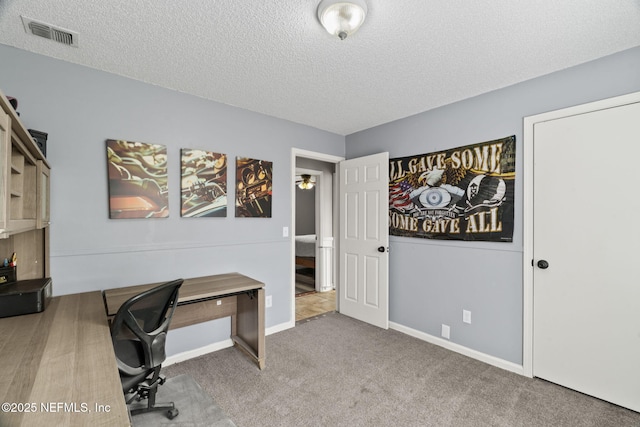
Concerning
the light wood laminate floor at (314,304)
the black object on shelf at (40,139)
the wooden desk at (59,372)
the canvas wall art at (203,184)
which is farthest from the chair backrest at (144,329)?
the light wood laminate floor at (314,304)

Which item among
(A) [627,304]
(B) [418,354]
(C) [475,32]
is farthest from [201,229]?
(A) [627,304]

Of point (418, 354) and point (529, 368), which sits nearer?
point (529, 368)

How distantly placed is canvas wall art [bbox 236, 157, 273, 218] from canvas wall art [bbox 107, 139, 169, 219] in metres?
0.69

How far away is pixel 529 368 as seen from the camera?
235 centimetres

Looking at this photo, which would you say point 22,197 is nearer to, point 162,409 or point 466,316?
point 162,409

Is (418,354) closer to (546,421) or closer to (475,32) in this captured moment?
(546,421)

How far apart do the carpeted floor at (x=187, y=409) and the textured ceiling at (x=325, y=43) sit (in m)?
2.43

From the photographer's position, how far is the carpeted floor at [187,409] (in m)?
1.82

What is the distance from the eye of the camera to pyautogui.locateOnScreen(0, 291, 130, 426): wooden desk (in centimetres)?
84

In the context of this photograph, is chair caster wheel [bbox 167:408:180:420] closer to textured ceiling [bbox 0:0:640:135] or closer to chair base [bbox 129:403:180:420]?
chair base [bbox 129:403:180:420]

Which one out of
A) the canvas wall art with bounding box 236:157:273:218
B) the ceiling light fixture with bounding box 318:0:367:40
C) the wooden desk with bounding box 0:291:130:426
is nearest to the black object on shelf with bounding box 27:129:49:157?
the wooden desk with bounding box 0:291:130:426

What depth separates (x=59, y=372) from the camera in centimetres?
106

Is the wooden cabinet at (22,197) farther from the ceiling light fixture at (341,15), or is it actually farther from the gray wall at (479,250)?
the gray wall at (479,250)

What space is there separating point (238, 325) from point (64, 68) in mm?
2532
